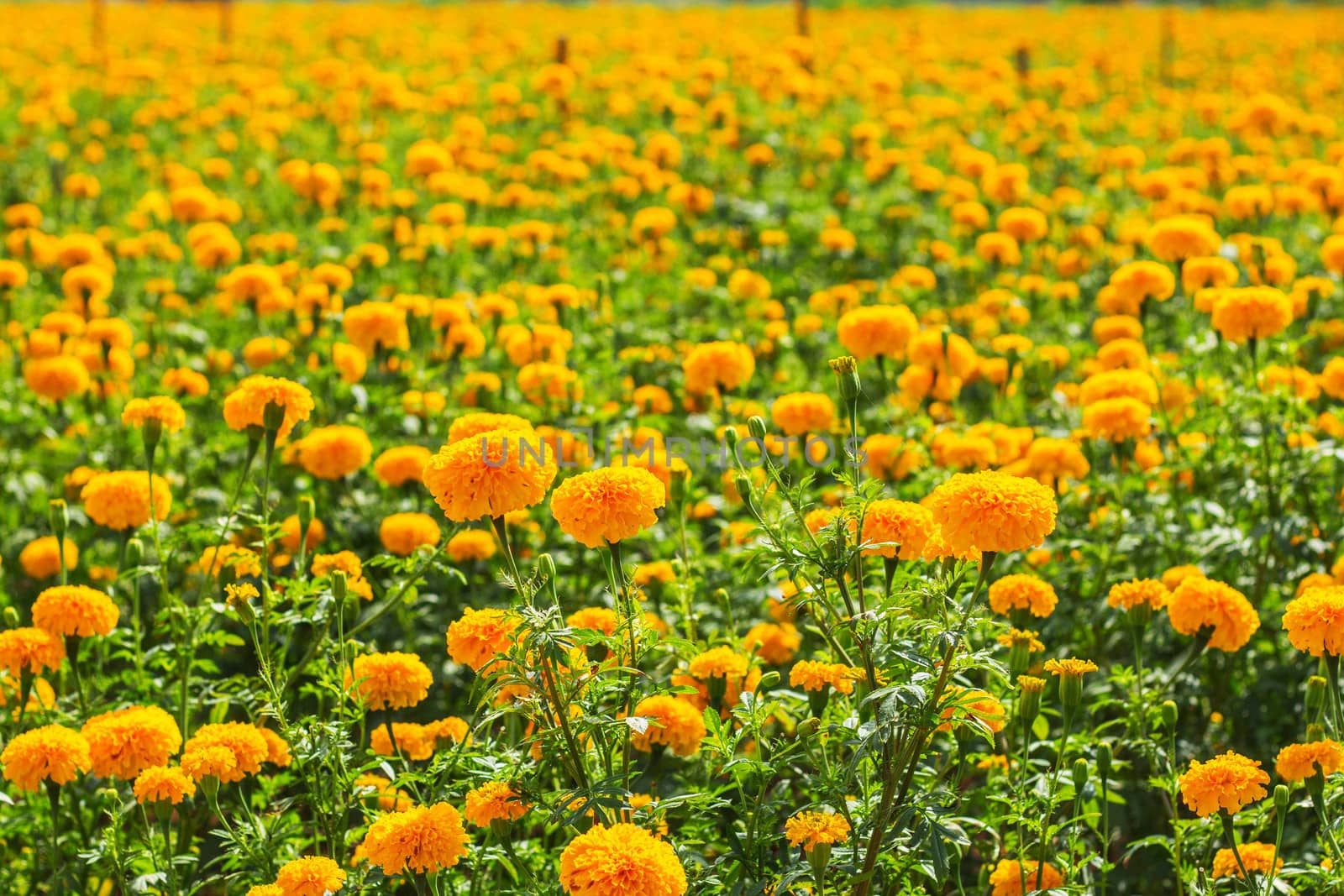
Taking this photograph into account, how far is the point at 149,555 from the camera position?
3.99 meters

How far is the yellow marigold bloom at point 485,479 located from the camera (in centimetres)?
212

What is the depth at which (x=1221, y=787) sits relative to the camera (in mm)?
2291

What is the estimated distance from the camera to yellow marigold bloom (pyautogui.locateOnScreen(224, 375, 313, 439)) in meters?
2.88

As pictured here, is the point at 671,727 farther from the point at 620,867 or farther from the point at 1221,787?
the point at 1221,787

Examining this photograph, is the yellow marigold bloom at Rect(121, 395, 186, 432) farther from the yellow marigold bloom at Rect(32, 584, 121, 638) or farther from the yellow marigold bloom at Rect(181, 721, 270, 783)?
the yellow marigold bloom at Rect(181, 721, 270, 783)

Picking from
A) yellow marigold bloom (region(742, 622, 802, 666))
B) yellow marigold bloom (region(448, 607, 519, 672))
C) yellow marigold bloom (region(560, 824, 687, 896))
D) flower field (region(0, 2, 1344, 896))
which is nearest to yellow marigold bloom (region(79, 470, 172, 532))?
flower field (region(0, 2, 1344, 896))

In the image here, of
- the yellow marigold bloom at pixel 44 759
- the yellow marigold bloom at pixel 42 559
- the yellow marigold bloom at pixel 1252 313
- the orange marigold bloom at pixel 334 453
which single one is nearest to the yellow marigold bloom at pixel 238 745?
the yellow marigold bloom at pixel 44 759

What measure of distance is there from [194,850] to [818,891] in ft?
5.06

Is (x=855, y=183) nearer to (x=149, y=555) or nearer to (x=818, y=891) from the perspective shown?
(x=149, y=555)

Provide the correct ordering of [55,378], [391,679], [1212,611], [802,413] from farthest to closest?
[55,378], [802,413], [1212,611], [391,679]

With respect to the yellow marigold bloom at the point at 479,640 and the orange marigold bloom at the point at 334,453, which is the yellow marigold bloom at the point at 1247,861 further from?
the orange marigold bloom at the point at 334,453

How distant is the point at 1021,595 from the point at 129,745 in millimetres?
1817

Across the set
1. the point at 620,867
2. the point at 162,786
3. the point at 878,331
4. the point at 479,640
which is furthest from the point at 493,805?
the point at 878,331

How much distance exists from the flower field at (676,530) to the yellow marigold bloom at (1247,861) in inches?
0.4
